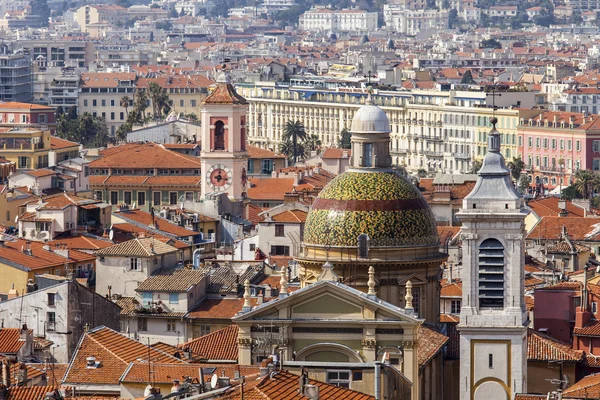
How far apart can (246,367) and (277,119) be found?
499 feet

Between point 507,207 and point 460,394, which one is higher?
point 507,207

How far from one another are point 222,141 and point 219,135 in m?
0.33

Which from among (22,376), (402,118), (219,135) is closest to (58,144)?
(219,135)

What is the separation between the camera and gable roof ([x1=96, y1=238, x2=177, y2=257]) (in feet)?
218

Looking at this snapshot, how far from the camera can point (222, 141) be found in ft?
349

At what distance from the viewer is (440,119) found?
7032 inches

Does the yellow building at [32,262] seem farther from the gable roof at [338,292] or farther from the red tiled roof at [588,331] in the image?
the gable roof at [338,292]

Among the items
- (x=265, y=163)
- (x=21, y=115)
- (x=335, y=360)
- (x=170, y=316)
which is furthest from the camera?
(x=21, y=115)

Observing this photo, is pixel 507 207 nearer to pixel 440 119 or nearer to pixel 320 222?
pixel 320 222

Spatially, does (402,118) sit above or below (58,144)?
below

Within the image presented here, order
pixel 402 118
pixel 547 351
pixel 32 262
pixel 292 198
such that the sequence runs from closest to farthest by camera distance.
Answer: pixel 547 351 < pixel 32 262 < pixel 292 198 < pixel 402 118

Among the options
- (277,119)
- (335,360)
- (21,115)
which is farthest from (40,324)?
(277,119)

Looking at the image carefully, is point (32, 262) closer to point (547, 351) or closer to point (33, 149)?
point (547, 351)

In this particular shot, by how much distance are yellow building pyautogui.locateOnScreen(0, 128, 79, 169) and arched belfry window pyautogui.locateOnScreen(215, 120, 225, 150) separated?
1987cm
